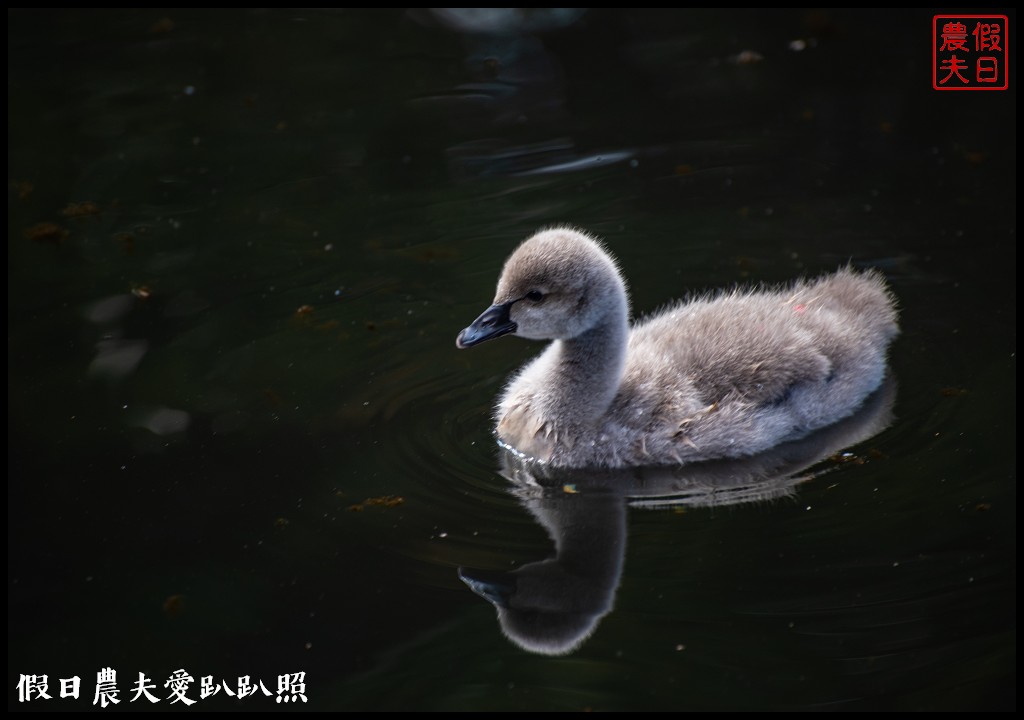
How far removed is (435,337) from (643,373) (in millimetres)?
1331

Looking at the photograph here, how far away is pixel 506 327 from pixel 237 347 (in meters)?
A: 1.72

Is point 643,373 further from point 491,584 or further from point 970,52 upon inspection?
point 970,52

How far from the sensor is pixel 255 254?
7.88 meters

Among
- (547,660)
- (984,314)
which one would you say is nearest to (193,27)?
(984,314)

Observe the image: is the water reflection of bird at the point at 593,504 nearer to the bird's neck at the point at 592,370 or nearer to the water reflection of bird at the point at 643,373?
the water reflection of bird at the point at 643,373

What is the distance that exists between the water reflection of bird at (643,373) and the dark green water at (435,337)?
1.08ft

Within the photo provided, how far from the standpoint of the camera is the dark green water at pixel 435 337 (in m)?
4.89

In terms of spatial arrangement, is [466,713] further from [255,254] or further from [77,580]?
[255,254]

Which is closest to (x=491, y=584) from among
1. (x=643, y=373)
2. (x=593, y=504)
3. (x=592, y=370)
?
(x=593, y=504)

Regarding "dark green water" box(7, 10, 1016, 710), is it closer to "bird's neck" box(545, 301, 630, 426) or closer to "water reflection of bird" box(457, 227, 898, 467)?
"water reflection of bird" box(457, 227, 898, 467)

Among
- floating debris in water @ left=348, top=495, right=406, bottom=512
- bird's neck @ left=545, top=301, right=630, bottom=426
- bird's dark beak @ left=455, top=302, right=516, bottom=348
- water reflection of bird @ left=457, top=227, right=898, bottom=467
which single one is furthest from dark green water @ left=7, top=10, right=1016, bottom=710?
bird's dark beak @ left=455, top=302, right=516, bottom=348

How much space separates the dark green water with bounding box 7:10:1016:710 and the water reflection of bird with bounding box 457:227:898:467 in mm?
330

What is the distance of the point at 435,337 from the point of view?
6.99m

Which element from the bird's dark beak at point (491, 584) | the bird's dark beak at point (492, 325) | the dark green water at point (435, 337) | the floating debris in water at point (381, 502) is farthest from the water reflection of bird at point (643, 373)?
the bird's dark beak at point (491, 584)
